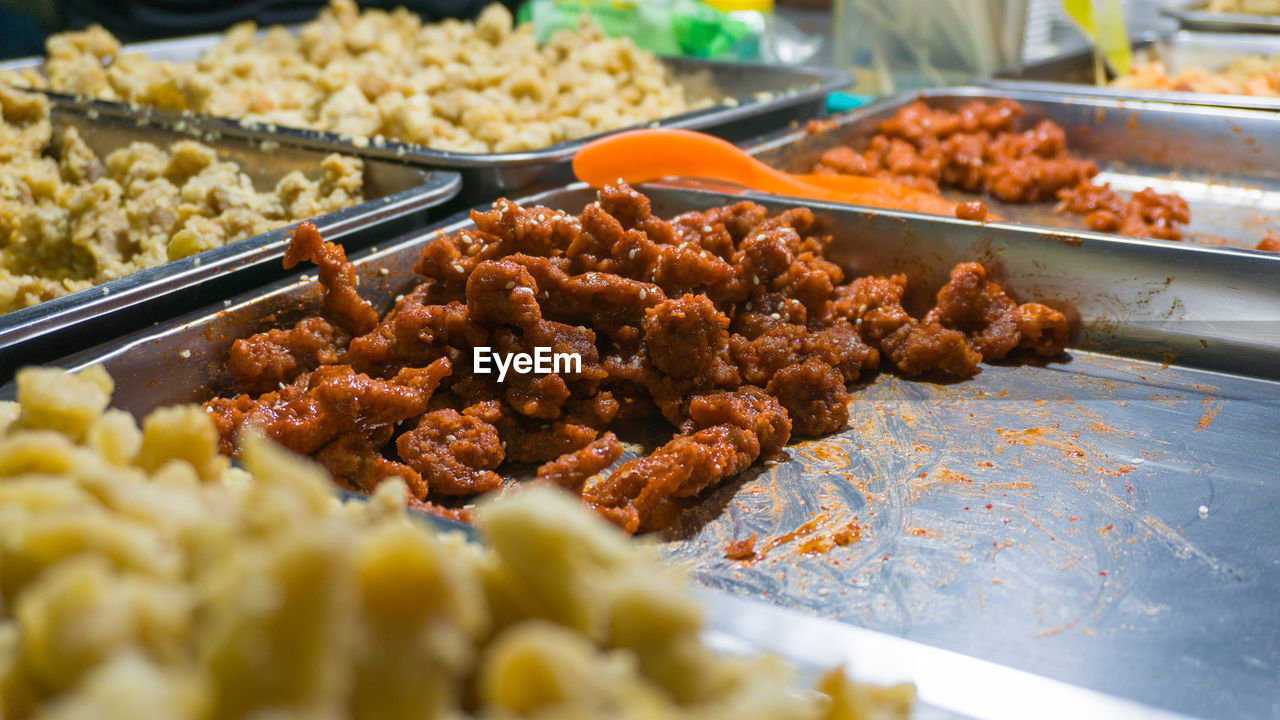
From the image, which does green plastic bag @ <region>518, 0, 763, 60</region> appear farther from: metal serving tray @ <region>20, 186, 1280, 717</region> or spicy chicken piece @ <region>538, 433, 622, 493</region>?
spicy chicken piece @ <region>538, 433, 622, 493</region>

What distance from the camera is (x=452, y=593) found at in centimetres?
51

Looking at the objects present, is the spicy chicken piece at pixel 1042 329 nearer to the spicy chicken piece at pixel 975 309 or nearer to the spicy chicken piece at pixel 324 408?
the spicy chicken piece at pixel 975 309

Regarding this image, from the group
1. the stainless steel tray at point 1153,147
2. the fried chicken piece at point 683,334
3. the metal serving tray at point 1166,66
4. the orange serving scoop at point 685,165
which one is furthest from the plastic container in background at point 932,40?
the fried chicken piece at point 683,334

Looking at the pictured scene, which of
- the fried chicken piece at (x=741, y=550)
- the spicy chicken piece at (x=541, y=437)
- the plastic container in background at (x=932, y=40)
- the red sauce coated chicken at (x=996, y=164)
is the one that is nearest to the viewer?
the fried chicken piece at (x=741, y=550)

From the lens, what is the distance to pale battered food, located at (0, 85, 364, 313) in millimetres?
1861

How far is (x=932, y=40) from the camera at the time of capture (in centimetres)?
362

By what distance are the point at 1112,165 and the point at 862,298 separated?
73.2 inches

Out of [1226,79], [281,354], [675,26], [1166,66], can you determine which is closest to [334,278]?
[281,354]

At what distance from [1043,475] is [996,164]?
5.79 feet

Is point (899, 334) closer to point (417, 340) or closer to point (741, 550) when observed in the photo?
point (741, 550)

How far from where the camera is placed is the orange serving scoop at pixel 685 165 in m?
2.07

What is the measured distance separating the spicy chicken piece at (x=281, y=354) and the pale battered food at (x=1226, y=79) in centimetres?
342

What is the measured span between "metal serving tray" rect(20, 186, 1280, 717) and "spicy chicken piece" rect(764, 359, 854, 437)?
0.14 ft

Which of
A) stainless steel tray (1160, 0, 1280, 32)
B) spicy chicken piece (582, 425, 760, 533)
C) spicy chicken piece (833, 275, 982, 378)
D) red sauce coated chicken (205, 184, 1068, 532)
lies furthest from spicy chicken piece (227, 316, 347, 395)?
stainless steel tray (1160, 0, 1280, 32)
